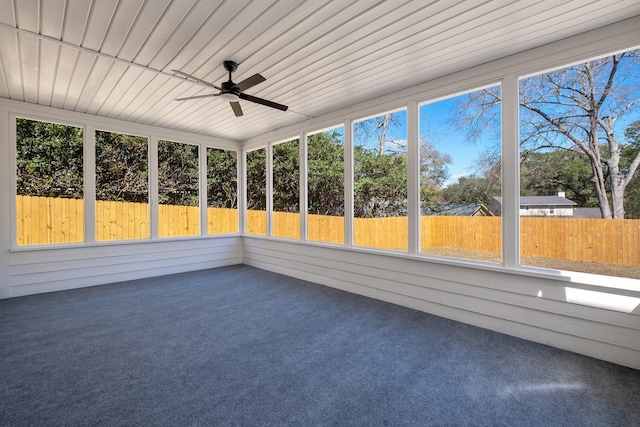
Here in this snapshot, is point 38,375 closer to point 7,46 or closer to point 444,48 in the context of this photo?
point 7,46

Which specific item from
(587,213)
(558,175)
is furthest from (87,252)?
(587,213)

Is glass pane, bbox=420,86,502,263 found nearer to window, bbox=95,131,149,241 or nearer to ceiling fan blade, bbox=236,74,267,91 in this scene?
ceiling fan blade, bbox=236,74,267,91

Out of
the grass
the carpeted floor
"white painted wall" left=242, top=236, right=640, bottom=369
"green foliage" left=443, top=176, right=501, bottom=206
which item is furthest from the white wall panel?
"green foliage" left=443, top=176, right=501, bottom=206

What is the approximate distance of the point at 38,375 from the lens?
2.23 m

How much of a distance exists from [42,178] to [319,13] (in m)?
4.86

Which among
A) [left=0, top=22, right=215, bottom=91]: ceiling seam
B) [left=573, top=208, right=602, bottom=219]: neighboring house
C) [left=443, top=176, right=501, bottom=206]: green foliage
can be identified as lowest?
[left=573, top=208, right=602, bottom=219]: neighboring house

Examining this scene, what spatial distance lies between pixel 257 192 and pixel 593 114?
542cm

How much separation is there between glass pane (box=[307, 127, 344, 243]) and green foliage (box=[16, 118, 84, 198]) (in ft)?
12.4

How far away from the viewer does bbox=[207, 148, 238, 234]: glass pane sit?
630cm

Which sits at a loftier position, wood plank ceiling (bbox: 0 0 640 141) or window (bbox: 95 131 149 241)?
wood plank ceiling (bbox: 0 0 640 141)

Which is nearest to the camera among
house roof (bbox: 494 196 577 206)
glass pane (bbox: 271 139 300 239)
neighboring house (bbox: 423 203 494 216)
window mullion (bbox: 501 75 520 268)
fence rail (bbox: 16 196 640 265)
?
fence rail (bbox: 16 196 640 265)

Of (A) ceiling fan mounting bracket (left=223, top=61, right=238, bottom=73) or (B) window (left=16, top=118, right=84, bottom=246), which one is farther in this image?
(B) window (left=16, top=118, right=84, bottom=246)

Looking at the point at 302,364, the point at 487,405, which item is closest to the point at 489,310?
the point at 487,405

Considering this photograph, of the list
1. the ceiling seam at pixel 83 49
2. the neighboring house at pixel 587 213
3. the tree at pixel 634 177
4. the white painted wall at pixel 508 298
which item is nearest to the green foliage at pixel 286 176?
the white painted wall at pixel 508 298
